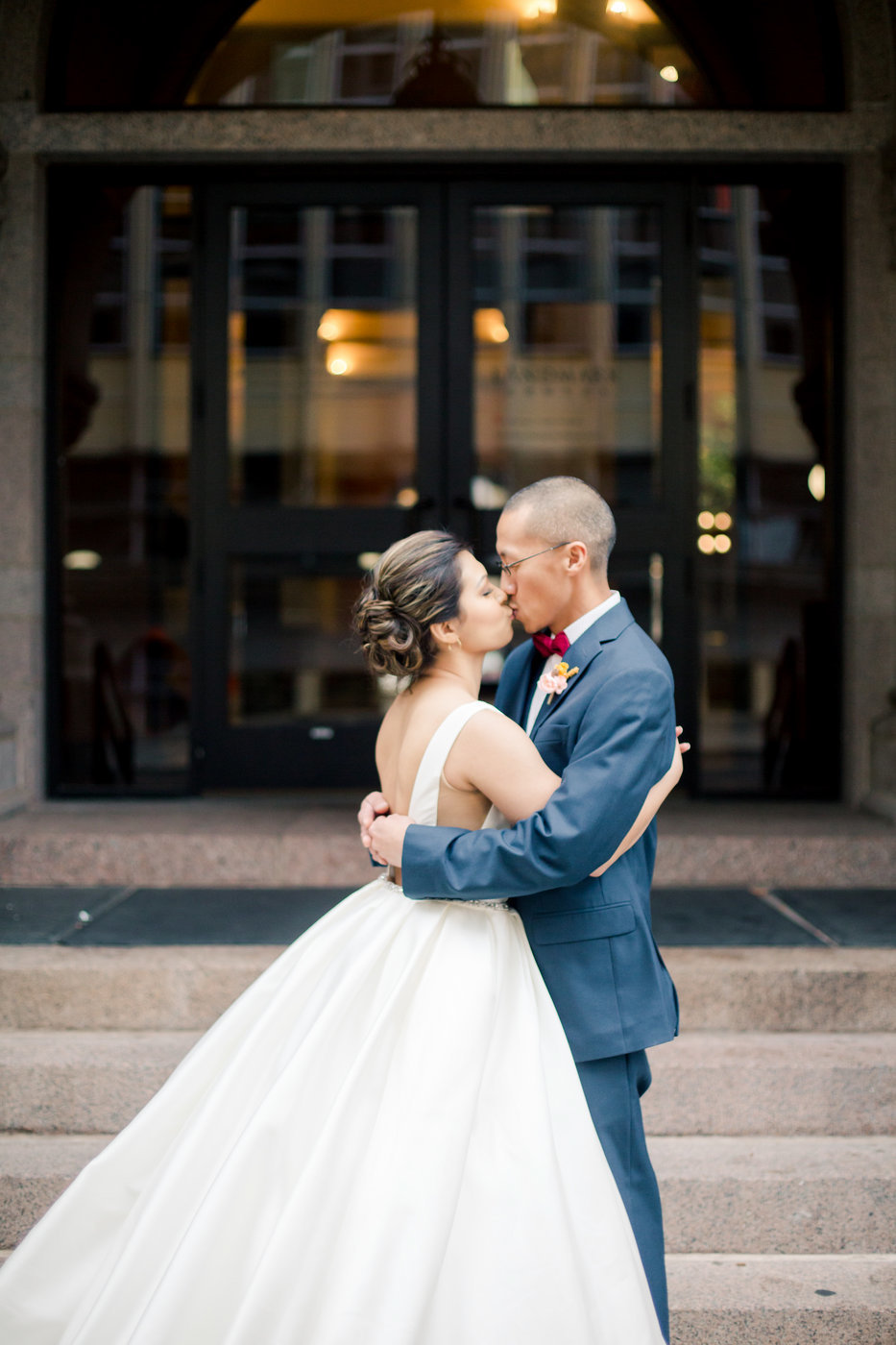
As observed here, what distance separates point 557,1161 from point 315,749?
165 inches

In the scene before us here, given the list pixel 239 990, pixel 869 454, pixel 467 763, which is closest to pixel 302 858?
pixel 239 990

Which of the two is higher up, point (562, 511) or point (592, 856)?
point (562, 511)

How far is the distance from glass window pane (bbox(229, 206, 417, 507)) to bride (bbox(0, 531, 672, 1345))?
13.5ft

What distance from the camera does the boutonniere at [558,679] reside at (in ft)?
7.23

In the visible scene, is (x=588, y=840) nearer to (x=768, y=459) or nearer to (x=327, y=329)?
(x=327, y=329)

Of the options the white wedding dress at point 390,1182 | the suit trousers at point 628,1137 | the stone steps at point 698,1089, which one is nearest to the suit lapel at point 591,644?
the white wedding dress at point 390,1182

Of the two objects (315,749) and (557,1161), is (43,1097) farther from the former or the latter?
(315,749)

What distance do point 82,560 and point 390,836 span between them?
203 inches

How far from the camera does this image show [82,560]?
673 cm

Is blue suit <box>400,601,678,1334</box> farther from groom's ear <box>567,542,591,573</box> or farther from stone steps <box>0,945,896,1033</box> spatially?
stone steps <box>0,945,896,1033</box>

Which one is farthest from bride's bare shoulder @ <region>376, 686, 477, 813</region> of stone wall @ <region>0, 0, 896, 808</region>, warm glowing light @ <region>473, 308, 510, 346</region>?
warm glowing light @ <region>473, 308, 510, 346</region>

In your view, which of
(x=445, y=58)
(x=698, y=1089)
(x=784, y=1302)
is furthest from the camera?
(x=445, y=58)

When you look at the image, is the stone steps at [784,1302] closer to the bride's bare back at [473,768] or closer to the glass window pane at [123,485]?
the bride's bare back at [473,768]

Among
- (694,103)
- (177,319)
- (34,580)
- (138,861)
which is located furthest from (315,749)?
(694,103)
